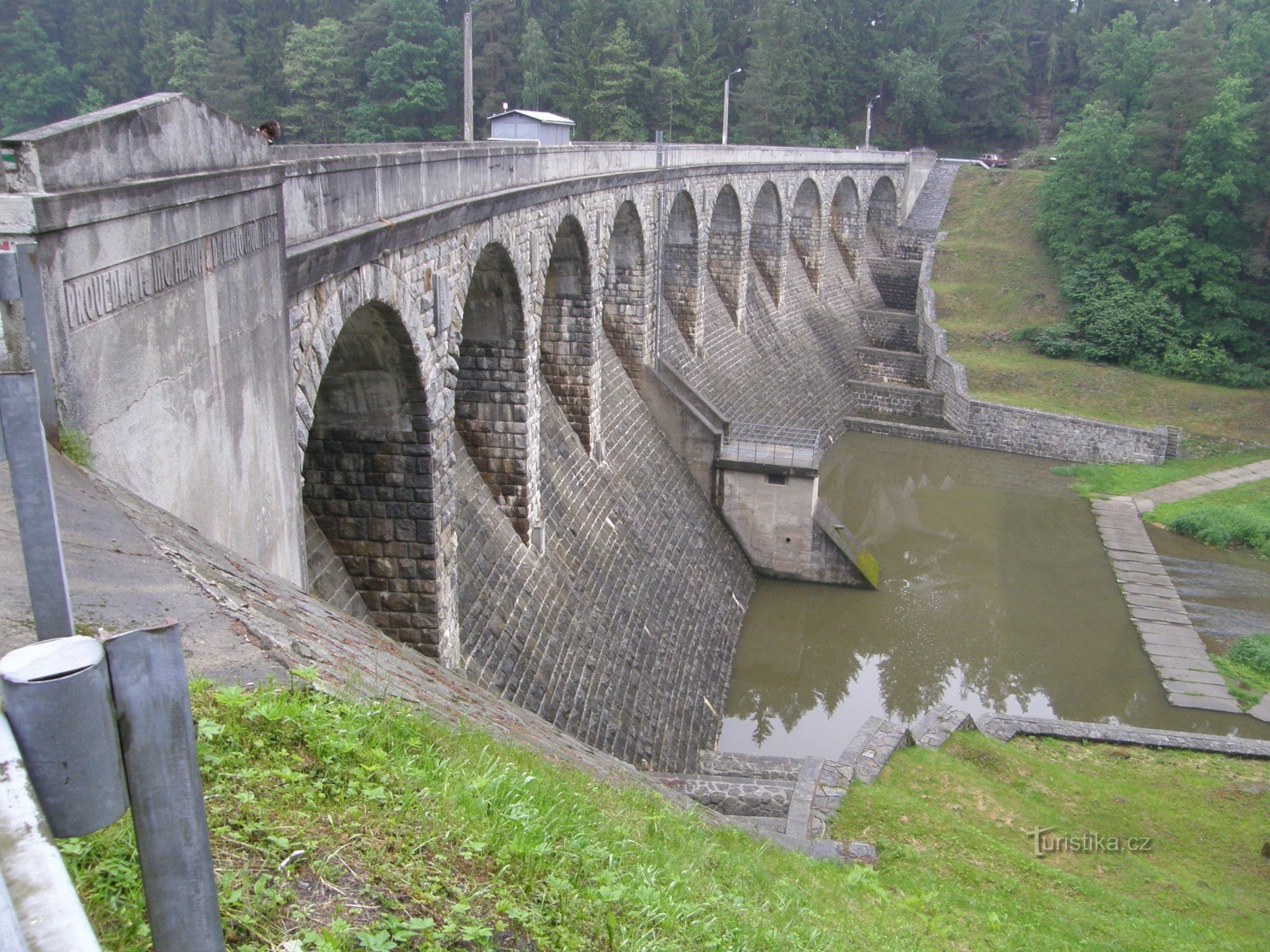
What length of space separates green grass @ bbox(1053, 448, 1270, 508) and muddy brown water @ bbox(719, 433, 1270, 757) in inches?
40.2

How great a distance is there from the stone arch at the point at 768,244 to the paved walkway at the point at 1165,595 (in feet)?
42.0

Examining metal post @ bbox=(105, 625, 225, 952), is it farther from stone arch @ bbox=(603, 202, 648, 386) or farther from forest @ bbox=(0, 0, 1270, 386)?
forest @ bbox=(0, 0, 1270, 386)

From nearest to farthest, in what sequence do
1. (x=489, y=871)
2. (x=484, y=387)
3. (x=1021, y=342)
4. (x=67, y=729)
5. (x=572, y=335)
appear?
(x=67, y=729)
(x=489, y=871)
(x=484, y=387)
(x=572, y=335)
(x=1021, y=342)

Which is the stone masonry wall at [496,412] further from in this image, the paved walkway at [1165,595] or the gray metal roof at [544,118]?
the gray metal roof at [544,118]

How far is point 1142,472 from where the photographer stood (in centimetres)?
3119

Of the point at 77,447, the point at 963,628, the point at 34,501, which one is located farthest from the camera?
the point at 963,628

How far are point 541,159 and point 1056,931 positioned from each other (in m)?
11.4

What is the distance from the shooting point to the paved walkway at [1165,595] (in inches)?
771

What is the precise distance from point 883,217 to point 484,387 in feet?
130

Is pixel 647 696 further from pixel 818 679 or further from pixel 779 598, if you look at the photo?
pixel 779 598

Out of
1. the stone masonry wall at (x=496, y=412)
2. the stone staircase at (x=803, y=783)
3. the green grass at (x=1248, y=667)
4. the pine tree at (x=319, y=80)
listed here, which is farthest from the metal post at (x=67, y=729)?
the pine tree at (x=319, y=80)

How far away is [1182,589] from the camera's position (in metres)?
24.0

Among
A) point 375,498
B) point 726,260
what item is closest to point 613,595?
point 375,498

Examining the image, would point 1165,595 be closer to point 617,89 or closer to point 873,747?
point 873,747
